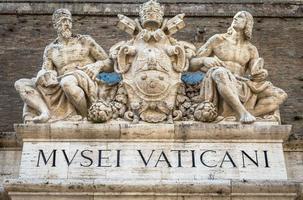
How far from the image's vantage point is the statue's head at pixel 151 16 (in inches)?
435

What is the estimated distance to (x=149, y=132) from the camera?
9.88 meters

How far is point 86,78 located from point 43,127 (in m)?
1.00

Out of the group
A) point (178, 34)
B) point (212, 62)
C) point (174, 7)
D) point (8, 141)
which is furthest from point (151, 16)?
point (174, 7)

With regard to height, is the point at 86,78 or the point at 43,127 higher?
the point at 86,78

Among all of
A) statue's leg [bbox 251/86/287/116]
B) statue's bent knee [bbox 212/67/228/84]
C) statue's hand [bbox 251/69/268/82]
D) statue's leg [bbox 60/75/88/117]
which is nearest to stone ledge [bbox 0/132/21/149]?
statue's leg [bbox 60/75/88/117]

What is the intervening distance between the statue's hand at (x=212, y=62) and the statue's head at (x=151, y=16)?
3.00 feet

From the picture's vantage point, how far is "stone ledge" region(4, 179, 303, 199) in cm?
905

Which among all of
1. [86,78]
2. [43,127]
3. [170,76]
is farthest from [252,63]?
[43,127]

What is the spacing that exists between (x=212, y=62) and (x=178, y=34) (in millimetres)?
5584

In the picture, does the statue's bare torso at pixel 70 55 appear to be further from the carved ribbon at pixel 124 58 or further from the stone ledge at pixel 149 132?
the stone ledge at pixel 149 132

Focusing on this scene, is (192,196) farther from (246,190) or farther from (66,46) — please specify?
(66,46)

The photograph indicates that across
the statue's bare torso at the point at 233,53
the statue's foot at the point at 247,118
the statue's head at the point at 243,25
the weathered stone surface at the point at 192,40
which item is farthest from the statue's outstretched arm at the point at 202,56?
the weathered stone surface at the point at 192,40

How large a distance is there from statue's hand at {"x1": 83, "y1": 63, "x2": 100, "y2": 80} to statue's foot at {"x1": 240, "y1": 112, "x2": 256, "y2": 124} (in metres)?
2.16

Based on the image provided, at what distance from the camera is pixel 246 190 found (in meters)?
9.06
